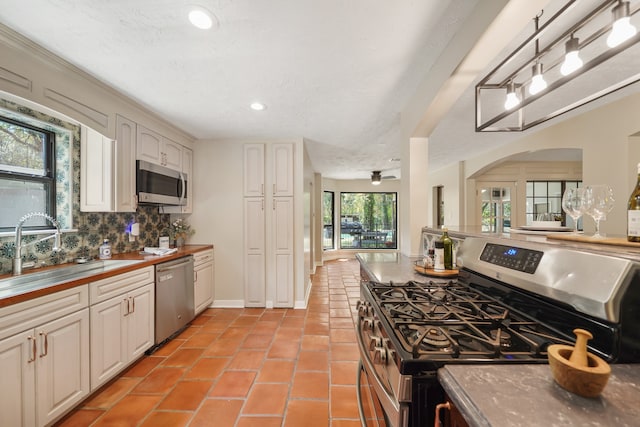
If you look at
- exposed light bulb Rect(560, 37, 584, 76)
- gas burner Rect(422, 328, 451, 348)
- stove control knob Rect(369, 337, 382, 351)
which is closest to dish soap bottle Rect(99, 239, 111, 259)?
stove control knob Rect(369, 337, 382, 351)

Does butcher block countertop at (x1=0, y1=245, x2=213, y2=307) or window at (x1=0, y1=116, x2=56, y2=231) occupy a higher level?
window at (x1=0, y1=116, x2=56, y2=231)

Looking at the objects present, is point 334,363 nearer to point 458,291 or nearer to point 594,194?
point 458,291

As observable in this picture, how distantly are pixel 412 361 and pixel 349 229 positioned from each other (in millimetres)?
7555

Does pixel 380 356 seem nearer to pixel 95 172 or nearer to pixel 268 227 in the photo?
pixel 95 172

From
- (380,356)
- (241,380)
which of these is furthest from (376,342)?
(241,380)

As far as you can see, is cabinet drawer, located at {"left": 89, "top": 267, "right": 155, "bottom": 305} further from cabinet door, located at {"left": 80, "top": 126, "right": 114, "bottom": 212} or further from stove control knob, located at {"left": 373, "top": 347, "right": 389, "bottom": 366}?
stove control knob, located at {"left": 373, "top": 347, "right": 389, "bottom": 366}

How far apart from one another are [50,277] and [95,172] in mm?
992

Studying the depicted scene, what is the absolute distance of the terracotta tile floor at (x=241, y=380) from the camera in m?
1.73

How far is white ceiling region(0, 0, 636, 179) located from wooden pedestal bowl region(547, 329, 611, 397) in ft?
5.14

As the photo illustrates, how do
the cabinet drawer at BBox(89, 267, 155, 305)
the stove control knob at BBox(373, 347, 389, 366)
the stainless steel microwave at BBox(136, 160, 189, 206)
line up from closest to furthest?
1. the stove control knob at BBox(373, 347, 389, 366)
2. the cabinet drawer at BBox(89, 267, 155, 305)
3. the stainless steel microwave at BBox(136, 160, 189, 206)

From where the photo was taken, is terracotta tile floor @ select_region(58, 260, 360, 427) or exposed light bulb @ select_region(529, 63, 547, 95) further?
terracotta tile floor @ select_region(58, 260, 360, 427)

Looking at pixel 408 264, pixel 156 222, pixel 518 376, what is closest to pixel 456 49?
pixel 408 264

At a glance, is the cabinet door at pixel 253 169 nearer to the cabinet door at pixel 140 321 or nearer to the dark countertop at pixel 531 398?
the cabinet door at pixel 140 321

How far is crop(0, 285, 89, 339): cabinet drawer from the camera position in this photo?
1.37 metres
